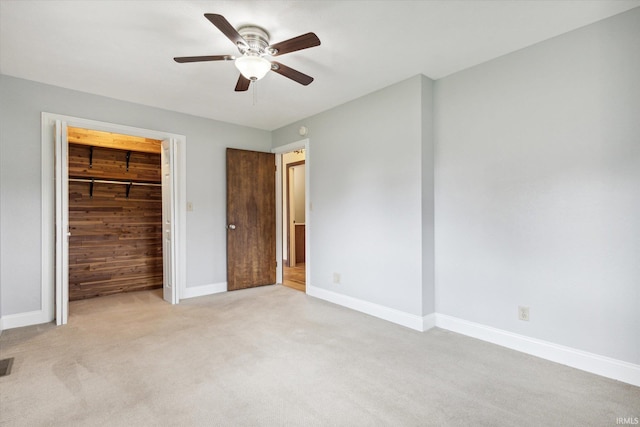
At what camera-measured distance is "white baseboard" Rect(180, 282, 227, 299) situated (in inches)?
168

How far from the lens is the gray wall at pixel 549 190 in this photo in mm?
2178

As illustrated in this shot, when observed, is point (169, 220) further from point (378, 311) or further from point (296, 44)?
point (296, 44)

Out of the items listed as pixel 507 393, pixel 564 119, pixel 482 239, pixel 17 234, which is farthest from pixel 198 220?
pixel 564 119

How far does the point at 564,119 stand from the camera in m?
2.43

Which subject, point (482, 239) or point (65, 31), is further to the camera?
point (482, 239)

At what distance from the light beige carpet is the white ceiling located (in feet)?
8.34

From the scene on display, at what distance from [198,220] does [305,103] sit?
7.22 feet

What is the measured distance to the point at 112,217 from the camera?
457cm

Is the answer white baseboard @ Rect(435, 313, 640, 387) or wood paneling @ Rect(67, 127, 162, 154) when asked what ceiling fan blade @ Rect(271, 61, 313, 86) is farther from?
wood paneling @ Rect(67, 127, 162, 154)

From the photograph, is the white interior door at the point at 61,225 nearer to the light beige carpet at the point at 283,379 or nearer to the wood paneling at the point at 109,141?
the light beige carpet at the point at 283,379

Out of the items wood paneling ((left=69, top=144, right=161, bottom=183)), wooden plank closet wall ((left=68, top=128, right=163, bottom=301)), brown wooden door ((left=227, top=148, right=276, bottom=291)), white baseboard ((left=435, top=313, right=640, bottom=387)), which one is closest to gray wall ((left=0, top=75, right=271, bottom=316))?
wooden plank closet wall ((left=68, top=128, right=163, bottom=301))

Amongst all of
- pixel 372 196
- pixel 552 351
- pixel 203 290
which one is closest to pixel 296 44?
pixel 372 196

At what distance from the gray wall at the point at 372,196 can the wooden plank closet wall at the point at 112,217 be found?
260cm

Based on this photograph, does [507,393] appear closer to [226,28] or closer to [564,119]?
[564,119]
